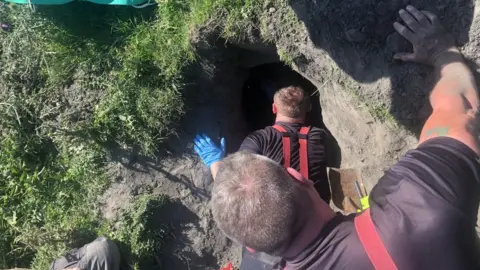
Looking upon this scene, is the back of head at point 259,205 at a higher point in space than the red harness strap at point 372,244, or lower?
higher

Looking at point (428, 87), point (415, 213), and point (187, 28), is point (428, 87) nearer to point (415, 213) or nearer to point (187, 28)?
point (415, 213)

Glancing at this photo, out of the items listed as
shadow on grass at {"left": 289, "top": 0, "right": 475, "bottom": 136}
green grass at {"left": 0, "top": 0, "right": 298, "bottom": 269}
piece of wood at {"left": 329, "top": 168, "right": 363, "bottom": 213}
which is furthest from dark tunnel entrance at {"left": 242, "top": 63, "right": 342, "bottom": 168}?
shadow on grass at {"left": 289, "top": 0, "right": 475, "bottom": 136}

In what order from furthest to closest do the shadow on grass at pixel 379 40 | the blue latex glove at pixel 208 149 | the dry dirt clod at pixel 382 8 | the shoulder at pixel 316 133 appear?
the blue latex glove at pixel 208 149 < the shoulder at pixel 316 133 < the dry dirt clod at pixel 382 8 < the shadow on grass at pixel 379 40

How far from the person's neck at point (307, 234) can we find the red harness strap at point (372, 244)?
173 millimetres

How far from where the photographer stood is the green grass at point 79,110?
405 cm

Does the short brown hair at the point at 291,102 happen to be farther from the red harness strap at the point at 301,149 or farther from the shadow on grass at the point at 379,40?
the shadow on grass at the point at 379,40

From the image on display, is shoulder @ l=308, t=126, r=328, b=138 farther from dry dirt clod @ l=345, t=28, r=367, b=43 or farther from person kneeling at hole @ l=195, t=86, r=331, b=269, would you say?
dry dirt clod @ l=345, t=28, r=367, b=43

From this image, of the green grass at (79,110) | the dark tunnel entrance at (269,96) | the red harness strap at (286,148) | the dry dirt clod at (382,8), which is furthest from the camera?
the dark tunnel entrance at (269,96)

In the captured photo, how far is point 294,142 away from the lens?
12.3 ft

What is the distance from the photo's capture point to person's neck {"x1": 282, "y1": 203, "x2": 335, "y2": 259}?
213 cm

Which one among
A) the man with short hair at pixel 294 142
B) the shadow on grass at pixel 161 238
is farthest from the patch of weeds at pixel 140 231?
the man with short hair at pixel 294 142

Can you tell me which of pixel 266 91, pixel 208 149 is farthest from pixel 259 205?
pixel 266 91

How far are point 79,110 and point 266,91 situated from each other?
1837 millimetres

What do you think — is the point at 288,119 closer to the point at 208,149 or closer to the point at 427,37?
the point at 208,149
